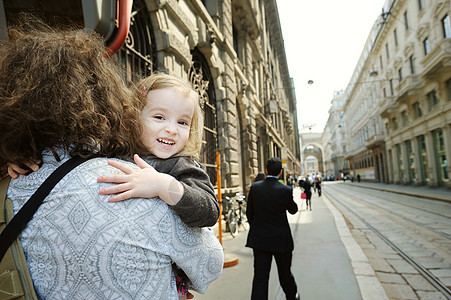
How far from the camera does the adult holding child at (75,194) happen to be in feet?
2.58

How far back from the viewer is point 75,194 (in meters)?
0.81

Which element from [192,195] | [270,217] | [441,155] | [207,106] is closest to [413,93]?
[441,155]

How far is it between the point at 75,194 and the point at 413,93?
28.2 metres

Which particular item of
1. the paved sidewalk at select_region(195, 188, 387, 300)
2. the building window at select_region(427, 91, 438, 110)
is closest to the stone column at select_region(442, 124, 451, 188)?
the building window at select_region(427, 91, 438, 110)

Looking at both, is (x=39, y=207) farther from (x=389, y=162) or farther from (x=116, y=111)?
(x=389, y=162)

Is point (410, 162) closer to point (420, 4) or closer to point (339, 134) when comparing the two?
point (420, 4)

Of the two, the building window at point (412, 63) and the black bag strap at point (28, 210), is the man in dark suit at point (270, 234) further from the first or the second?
the building window at point (412, 63)

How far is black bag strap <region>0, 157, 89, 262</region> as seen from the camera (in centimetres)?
75

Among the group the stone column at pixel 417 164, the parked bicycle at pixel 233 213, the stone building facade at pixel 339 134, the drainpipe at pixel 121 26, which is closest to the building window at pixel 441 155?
the stone column at pixel 417 164

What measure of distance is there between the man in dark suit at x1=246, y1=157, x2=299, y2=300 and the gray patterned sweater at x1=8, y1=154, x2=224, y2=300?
276 centimetres

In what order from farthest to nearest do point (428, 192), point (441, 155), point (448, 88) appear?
point (441, 155), point (448, 88), point (428, 192)

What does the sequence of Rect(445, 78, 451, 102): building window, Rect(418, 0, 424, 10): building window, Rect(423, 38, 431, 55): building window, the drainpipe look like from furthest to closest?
Rect(418, 0, 424, 10): building window → Rect(423, 38, 431, 55): building window → Rect(445, 78, 451, 102): building window → the drainpipe

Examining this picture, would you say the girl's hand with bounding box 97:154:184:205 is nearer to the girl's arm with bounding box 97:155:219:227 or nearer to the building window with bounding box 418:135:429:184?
the girl's arm with bounding box 97:155:219:227

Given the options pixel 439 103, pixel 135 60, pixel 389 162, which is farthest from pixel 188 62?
pixel 389 162
